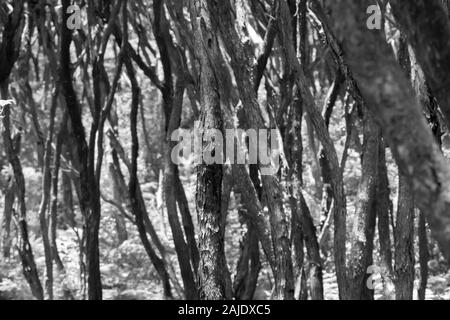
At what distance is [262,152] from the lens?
18.0 feet

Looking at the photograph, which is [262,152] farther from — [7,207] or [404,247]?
[7,207]

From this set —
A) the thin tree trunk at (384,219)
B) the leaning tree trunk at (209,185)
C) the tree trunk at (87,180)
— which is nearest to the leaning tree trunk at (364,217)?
the thin tree trunk at (384,219)

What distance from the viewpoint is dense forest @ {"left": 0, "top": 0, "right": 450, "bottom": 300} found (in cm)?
220

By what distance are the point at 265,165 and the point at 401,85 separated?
3.15 meters

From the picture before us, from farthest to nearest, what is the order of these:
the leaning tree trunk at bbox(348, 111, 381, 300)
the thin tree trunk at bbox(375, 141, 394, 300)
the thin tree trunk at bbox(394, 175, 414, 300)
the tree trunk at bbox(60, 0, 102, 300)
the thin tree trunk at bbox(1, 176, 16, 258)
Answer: the thin tree trunk at bbox(1, 176, 16, 258) → the tree trunk at bbox(60, 0, 102, 300) → the thin tree trunk at bbox(375, 141, 394, 300) → the leaning tree trunk at bbox(348, 111, 381, 300) → the thin tree trunk at bbox(394, 175, 414, 300)

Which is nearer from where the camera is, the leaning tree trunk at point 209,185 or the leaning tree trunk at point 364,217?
the leaning tree trunk at point 209,185

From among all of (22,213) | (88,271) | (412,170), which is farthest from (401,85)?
(22,213)

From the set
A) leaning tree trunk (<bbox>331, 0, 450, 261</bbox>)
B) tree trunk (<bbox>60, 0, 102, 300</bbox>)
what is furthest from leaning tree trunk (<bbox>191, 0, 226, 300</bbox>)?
tree trunk (<bbox>60, 0, 102, 300</bbox>)

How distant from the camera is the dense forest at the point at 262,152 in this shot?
220cm

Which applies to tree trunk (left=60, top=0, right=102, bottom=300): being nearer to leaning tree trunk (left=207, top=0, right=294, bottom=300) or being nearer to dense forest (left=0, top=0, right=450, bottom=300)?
dense forest (left=0, top=0, right=450, bottom=300)

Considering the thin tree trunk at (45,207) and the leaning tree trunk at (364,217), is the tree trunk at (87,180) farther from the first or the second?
the leaning tree trunk at (364,217)

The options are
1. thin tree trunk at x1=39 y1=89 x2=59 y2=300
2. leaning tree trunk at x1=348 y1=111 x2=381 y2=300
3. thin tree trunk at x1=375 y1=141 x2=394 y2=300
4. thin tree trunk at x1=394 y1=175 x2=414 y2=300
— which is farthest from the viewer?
thin tree trunk at x1=39 y1=89 x2=59 y2=300

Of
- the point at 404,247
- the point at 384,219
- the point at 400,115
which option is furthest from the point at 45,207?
the point at 400,115
